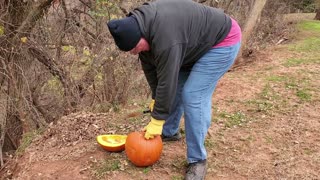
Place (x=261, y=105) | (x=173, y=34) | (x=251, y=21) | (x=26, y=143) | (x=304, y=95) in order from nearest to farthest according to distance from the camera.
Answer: (x=173, y=34)
(x=26, y=143)
(x=261, y=105)
(x=304, y=95)
(x=251, y=21)

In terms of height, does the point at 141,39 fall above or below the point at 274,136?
above

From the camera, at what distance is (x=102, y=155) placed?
4.19 m

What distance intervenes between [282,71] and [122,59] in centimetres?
326

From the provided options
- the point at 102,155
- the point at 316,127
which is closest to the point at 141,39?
the point at 102,155

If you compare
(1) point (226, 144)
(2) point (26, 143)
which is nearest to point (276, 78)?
(1) point (226, 144)

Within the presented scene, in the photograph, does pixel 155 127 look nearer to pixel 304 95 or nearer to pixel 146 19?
pixel 146 19

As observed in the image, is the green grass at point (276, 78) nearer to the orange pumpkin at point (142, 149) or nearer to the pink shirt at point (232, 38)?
the pink shirt at point (232, 38)

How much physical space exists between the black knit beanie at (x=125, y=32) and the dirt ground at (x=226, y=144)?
1488 mm

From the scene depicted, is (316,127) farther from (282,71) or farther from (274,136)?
(282,71)

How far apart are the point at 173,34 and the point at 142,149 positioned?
1.22 m

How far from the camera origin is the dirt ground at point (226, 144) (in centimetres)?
398

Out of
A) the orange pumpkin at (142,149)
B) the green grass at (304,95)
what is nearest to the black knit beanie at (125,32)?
the orange pumpkin at (142,149)

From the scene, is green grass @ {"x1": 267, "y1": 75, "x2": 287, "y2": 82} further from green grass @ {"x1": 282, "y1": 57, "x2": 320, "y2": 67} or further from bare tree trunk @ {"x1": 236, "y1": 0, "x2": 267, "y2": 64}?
bare tree trunk @ {"x1": 236, "y1": 0, "x2": 267, "y2": 64}

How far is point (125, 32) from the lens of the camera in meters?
2.86
